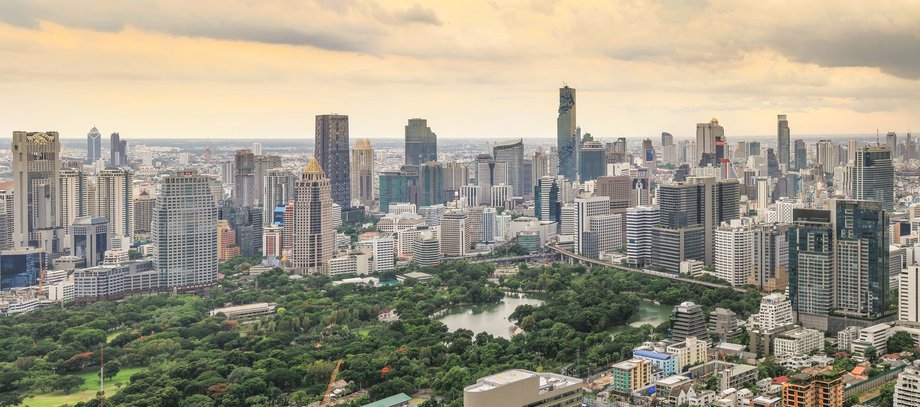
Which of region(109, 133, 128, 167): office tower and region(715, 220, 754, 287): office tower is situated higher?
region(109, 133, 128, 167): office tower

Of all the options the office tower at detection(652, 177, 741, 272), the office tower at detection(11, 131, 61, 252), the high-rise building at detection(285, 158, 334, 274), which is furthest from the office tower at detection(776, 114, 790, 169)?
the office tower at detection(11, 131, 61, 252)

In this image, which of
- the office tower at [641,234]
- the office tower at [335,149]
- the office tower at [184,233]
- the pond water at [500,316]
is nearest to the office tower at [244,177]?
the office tower at [335,149]

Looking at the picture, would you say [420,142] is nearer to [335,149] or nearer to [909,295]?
[335,149]

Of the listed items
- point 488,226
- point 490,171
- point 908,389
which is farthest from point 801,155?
point 908,389

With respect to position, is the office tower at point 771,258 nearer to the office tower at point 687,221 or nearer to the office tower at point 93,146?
the office tower at point 687,221

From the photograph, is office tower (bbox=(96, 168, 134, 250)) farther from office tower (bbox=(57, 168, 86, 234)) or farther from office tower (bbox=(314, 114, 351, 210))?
office tower (bbox=(314, 114, 351, 210))

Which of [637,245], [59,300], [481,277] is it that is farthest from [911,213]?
[59,300]
